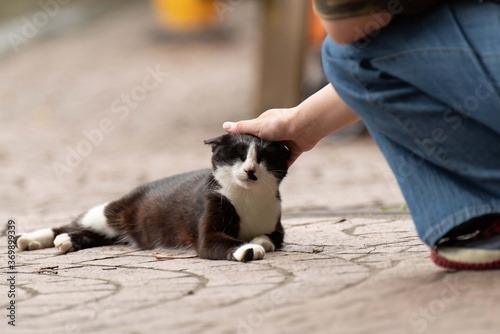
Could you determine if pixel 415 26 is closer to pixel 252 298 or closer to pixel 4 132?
pixel 252 298

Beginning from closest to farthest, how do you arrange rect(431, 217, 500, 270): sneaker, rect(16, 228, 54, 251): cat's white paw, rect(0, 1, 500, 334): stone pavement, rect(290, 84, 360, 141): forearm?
rect(0, 1, 500, 334): stone pavement, rect(431, 217, 500, 270): sneaker, rect(290, 84, 360, 141): forearm, rect(16, 228, 54, 251): cat's white paw

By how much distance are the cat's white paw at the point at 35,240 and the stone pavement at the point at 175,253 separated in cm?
10

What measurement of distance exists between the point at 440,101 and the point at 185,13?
15.3 metres

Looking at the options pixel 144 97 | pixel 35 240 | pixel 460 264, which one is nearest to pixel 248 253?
pixel 460 264

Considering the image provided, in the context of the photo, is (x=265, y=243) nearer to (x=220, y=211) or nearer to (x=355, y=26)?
(x=220, y=211)

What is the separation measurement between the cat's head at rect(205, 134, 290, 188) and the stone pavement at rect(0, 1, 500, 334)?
0.35 m

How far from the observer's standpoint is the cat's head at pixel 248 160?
3.83 m

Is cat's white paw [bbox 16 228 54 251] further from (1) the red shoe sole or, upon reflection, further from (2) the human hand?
(1) the red shoe sole

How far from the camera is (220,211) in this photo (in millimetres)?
3900

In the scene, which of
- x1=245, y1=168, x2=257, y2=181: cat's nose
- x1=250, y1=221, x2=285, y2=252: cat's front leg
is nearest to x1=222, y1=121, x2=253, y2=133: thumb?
x1=245, y1=168, x2=257, y2=181: cat's nose

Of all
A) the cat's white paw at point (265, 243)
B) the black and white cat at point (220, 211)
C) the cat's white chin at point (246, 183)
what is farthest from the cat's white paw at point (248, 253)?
the cat's white chin at point (246, 183)

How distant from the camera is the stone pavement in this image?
8.93 feet

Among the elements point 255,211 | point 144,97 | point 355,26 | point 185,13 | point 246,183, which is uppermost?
point 355,26

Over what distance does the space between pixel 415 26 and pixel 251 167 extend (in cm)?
109
